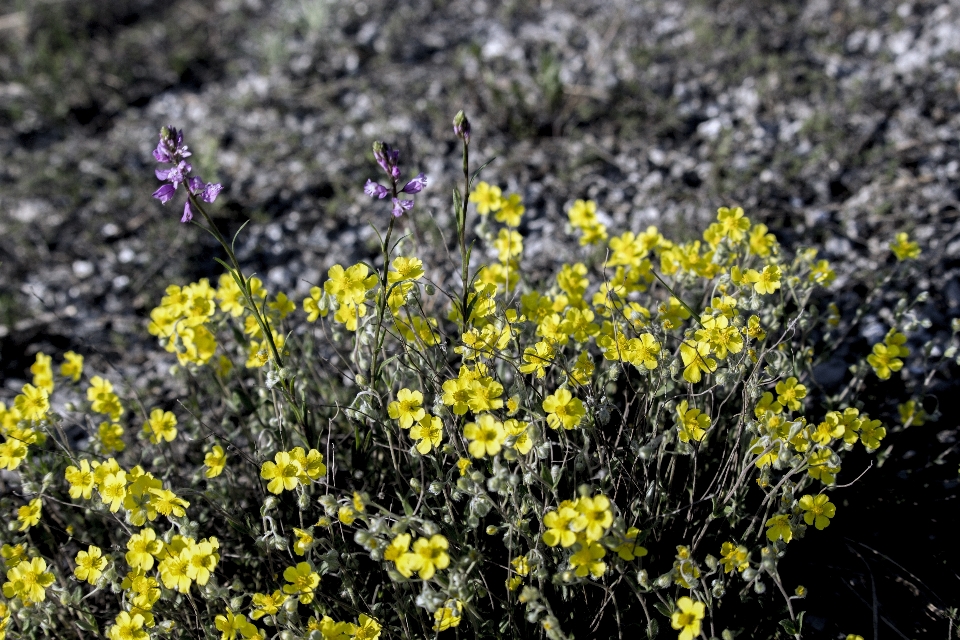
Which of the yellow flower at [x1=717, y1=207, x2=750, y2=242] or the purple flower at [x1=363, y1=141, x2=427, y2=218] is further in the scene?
the yellow flower at [x1=717, y1=207, x2=750, y2=242]

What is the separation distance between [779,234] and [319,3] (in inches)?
→ 173

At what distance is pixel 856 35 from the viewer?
5883 millimetres

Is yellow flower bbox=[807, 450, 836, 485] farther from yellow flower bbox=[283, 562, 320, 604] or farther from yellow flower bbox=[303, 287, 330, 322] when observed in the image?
yellow flower bbox=[303, 287, 330, 322]

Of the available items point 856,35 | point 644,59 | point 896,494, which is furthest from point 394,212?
point 856,35

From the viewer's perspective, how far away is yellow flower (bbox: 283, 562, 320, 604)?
2.45 metres

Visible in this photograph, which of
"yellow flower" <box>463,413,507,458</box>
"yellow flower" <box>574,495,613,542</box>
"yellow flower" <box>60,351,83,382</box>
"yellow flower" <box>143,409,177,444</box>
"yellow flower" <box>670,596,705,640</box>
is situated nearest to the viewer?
"yellow flower" <box>574,495,613,542</box>

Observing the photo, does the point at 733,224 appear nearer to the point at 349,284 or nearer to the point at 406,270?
the point at 406,270

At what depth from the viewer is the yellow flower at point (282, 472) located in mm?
2547

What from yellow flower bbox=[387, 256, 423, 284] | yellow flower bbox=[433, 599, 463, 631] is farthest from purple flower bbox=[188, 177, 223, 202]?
yellow flower bbox=[433, 599, 463, 631]

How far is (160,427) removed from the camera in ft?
10.4

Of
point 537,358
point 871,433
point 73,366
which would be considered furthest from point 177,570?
point 871,433

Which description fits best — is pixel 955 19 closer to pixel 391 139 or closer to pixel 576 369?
pixel 391 139

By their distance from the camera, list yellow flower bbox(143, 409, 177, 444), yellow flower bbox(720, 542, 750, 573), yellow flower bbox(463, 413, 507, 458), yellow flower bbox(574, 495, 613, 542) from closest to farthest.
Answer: yellow flower bbox(574, 495, 613, 542)
yellow flower bbox(463, 413, 507, 458)
yellow flower bbox(720, 542, 750, 573)
yellow flower bbox(143, 409, 177, 444)

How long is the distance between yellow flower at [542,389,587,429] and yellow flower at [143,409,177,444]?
1566 mm
